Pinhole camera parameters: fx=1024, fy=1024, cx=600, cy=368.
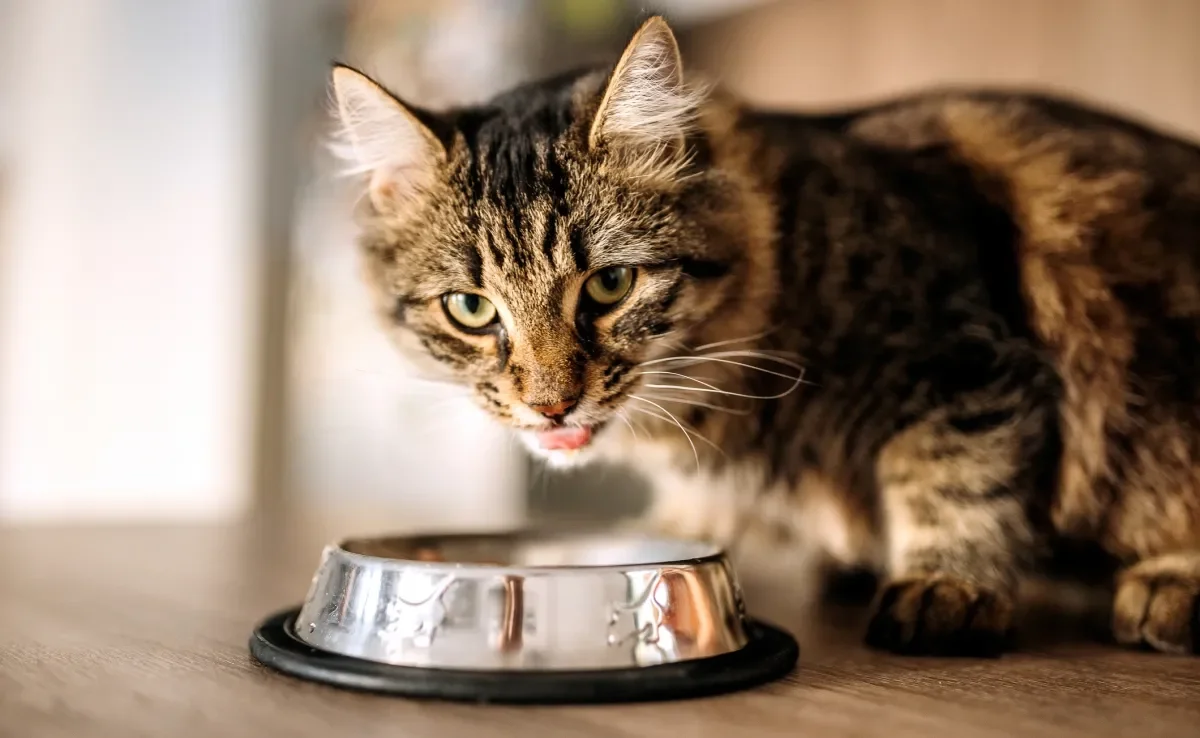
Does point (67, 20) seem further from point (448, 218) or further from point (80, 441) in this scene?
point (448, 218)

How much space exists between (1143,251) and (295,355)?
2.50m

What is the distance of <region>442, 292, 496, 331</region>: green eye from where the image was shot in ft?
3.66

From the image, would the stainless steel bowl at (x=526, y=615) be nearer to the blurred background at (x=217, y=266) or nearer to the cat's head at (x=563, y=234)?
the cat's head at (x=563, y=234)

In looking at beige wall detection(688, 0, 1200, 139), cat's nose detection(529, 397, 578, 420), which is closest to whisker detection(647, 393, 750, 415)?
cat's nose detection(529, 397, 578, 420)

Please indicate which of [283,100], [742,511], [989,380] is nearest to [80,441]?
[283,100]

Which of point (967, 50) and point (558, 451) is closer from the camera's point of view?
point (558, 451)

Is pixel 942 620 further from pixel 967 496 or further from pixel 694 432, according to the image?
pixel 694 432

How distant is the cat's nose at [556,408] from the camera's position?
104 cm

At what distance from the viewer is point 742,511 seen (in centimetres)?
140

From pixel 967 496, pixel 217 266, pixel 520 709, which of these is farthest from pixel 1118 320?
pixel 217 266

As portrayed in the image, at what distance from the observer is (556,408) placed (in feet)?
3.43

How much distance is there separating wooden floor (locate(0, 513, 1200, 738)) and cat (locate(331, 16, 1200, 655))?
109mm

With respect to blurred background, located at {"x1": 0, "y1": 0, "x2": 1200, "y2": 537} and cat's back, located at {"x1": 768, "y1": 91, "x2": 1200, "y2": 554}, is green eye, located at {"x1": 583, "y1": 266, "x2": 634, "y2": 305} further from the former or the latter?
blurred background, located at {"x1": 0, "y1": 0, "x2": 1200, "y2": 537}

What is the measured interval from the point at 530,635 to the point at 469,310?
1.51 feet
